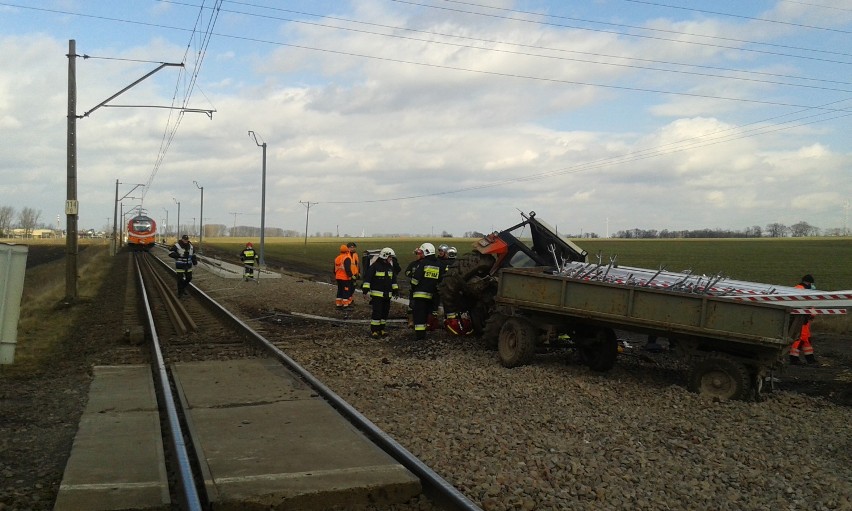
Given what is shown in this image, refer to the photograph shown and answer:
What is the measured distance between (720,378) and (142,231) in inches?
2249

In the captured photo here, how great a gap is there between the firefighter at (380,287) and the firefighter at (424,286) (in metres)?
0.59

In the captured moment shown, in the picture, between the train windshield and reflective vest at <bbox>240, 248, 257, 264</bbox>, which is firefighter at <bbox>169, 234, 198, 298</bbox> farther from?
the train windshield

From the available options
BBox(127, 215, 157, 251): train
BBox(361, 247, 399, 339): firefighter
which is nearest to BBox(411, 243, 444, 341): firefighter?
BBox(361, 247, 399, 339): firefighter

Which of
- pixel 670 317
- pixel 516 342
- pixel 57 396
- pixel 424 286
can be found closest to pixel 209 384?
pixel 57 396

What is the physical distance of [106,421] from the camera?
7.43 m

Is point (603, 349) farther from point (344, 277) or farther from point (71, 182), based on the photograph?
point (71, 182)

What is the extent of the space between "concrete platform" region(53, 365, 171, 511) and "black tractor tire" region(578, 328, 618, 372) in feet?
19.3

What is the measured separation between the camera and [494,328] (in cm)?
1173

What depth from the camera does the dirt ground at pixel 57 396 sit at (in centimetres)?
571

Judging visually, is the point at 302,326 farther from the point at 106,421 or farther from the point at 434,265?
the point at 106,421

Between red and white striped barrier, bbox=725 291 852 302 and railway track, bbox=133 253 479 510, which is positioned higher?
red and white striped barrier, bbox=725 291 852 302

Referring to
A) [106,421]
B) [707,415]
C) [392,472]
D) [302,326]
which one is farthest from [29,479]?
[302,326]

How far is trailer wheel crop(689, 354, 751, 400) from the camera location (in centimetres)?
859

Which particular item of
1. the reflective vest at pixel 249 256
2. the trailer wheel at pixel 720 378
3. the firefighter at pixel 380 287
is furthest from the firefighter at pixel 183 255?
the trailer wheel at pixel 720 378
